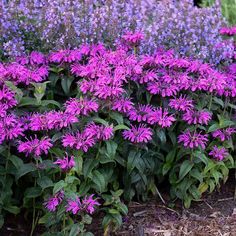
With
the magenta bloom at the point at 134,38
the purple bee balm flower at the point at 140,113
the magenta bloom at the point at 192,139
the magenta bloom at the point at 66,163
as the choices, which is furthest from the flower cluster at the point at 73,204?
the magenta bloom at the point at 134,38

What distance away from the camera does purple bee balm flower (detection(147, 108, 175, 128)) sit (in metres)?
2.94

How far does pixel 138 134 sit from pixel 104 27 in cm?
102

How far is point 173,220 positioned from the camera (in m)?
3.28

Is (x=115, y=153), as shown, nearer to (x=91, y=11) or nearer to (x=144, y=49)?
(x=144, y=49)

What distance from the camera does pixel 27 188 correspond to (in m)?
2.90

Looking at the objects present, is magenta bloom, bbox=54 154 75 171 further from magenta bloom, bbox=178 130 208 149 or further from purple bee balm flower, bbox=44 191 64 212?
magenta bloom, bbox=178 130 208 149

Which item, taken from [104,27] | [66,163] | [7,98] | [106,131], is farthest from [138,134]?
[104,27]

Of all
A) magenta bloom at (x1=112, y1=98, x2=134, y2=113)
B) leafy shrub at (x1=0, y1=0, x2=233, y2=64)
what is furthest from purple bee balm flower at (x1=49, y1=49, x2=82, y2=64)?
magenta bloom at (x1=112, y1=98, x2=134, y2=113)

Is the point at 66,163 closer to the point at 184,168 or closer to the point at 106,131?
the point at 106,131

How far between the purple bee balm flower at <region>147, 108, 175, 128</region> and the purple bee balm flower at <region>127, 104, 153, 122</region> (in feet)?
0.10

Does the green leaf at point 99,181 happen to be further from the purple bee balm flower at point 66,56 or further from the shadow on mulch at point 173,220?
the purple bee balm flower at point 66,56

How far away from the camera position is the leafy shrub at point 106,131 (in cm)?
267

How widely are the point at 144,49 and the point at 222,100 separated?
650 mm

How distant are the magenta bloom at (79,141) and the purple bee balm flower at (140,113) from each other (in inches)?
16.1
